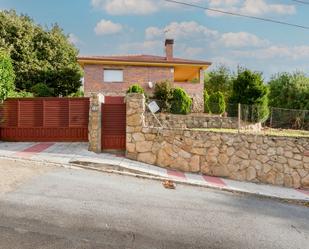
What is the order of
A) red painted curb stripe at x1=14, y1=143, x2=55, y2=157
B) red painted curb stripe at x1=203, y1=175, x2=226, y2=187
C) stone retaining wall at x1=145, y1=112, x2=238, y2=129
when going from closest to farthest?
1. red painted curb stripe at x1=203, y1=175, x2=226, y2=187
2. red painted curb stripe at x1=14, y1=143, x2=55, y2=157
3. stone retaining wall at x1=145, y1=112, x2=238, y2=129

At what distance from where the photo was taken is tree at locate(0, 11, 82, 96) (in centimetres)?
2691

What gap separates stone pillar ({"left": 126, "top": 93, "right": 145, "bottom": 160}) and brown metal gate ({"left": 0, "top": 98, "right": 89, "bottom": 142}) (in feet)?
9.57

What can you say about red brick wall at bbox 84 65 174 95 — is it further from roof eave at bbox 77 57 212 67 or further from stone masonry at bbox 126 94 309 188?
stone masonry at bbox 126 94 309 188

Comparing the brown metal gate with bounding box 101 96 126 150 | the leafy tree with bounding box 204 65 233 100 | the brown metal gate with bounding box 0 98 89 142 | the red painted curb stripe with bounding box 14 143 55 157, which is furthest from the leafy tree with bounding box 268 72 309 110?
the red painted curb stripe with bounding box 14 143 55 157

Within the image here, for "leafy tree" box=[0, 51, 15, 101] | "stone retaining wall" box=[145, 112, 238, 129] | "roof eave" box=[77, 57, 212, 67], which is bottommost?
"stone retaining wall" box=[145, 112, 238, 129]

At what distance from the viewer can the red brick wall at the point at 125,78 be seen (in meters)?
23.5

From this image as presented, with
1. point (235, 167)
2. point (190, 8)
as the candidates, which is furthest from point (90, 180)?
point (190, 8)

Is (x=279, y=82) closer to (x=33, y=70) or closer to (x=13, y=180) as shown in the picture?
(x=33, y=70)

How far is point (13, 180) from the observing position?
25.1 feet

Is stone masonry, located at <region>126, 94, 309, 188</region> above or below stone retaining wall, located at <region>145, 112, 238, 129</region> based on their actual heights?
below

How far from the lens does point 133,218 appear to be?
5.85 meters

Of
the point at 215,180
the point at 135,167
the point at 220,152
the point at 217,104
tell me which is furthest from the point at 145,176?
the point at 217,104

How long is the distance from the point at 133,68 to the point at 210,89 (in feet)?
41.0

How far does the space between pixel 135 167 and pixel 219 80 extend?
1033 inches
